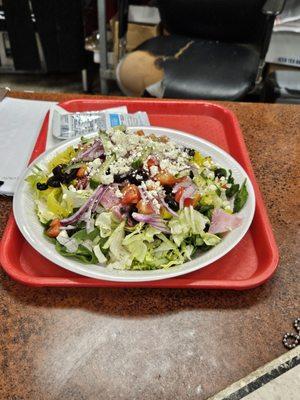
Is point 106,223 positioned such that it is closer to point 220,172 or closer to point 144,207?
point 144,207

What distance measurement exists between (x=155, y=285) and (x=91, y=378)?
0.20 m

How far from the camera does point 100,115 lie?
1.26 meters

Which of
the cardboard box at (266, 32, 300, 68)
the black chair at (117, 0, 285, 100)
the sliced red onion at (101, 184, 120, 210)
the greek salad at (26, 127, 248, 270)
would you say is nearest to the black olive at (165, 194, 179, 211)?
the greek salad at (26, 127, 248, 270)

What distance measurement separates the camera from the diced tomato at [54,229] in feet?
2.80

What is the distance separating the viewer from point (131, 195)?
864 mm

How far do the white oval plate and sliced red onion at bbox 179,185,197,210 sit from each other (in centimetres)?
11

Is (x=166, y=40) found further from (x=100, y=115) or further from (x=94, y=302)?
(x=94, y=302)

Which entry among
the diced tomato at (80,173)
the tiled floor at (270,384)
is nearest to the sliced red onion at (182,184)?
the diced tomato at (80,173)

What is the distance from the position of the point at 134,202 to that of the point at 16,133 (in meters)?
0.57

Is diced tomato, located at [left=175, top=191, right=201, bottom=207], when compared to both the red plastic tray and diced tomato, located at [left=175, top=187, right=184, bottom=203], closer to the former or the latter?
diced tomato, located at [left=175, top=187, right=184, bottom=203]

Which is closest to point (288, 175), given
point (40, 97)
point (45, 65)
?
point (40, 97)

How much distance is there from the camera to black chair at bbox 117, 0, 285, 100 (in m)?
1.77

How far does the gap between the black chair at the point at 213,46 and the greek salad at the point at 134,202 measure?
0.84 metres

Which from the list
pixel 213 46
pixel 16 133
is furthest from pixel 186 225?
pixel 213 46
